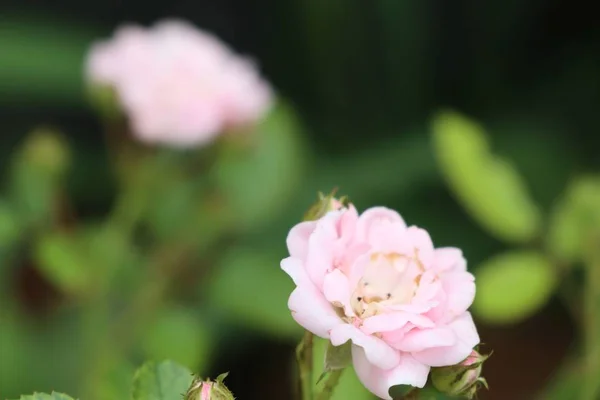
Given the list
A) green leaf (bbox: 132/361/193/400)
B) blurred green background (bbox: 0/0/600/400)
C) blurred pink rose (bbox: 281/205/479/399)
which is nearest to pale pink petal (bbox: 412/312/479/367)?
blurred pink rose (bbox: 281/205/479/399)

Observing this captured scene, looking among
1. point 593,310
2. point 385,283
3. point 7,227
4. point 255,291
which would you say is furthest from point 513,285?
point 7,227

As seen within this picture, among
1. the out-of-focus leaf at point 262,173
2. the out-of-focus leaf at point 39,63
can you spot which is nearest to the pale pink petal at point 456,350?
the out-of-focus leaf at point 262,173

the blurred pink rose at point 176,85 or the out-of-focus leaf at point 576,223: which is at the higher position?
the blurred pink rose at point 176,85

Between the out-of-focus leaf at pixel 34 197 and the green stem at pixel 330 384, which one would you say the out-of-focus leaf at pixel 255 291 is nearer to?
the out-of-focus leaf at pixel 34 197

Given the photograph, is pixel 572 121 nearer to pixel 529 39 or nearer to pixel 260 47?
pixel 529 39

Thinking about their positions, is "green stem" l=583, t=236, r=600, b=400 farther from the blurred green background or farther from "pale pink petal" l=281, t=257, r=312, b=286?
"pale pink petal" l=281, t=257, r=312, b=286

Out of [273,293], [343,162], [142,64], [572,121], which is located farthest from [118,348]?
[572,121]
